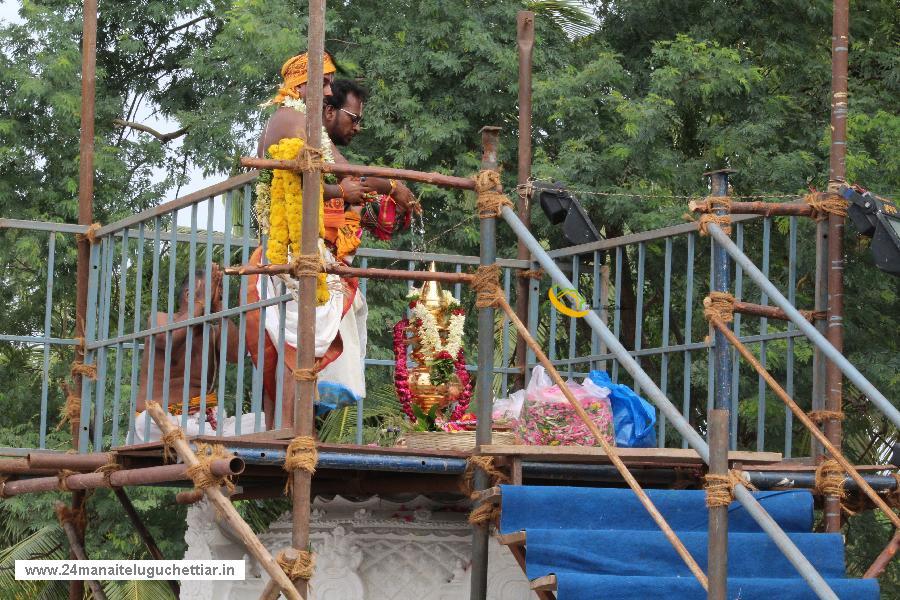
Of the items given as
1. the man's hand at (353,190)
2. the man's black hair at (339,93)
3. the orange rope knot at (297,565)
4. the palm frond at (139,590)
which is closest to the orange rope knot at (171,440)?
the orange rope knot at (297,565)

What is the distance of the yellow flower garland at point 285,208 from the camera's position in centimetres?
658

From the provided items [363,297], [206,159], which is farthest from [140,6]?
[363,297]

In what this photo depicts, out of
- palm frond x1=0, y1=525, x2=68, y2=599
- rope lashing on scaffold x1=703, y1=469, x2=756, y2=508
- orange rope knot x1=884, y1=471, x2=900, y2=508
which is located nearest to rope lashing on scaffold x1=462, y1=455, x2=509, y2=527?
rope lashing on scaffold x1=703, y1=469, x2=756, y2=508

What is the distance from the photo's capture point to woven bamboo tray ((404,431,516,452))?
714 centimetres

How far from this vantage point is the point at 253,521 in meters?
14.7

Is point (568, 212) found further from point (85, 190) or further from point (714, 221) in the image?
point (85, 190)

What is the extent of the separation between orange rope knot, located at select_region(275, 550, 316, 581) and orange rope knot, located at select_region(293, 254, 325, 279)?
3.70 feet

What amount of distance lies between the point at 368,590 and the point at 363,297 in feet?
5.00

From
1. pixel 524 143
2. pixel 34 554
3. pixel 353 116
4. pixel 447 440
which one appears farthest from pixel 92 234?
pixel 34 554

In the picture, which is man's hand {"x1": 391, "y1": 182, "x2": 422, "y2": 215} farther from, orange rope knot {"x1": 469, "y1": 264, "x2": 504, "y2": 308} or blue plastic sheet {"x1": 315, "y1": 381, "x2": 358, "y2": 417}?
orange rope knot {"x1": 469, "y1": 264, "x2": 504, "y2": 308}

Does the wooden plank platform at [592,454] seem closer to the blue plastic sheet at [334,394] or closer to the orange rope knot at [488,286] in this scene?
the orange rope knot at [488,286]

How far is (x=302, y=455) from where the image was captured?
626 centimetres

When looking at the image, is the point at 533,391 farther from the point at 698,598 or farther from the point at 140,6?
the point at 140,6

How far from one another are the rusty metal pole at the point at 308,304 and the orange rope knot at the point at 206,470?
0.30 m
